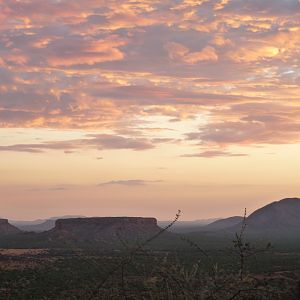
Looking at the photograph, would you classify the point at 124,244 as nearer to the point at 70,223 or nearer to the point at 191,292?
the point at 191,292

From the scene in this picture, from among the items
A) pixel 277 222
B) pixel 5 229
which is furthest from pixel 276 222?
pixel 5 229

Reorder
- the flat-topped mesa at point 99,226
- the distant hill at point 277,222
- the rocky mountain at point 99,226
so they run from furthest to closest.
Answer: the distant hill at point 277,222 → the flat-topped mesa at point 99,226 → the rocky mountain at point 99,226

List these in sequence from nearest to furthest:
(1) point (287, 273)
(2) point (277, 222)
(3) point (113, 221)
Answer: (1) point (287, 273) → (3) point (113, 221) → (2) point (277, 222)

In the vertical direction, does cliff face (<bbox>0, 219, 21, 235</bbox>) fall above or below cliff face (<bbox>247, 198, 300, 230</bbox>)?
below

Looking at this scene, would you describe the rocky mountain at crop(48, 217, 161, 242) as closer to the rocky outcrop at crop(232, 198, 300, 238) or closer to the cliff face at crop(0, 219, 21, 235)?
the cliff face at crop(0, 219, 21, 235)

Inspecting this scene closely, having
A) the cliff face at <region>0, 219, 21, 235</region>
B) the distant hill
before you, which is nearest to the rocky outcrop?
the distant hill

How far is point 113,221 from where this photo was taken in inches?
5113

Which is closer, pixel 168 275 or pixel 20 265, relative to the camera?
pixel 168 275

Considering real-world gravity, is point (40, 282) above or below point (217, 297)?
below

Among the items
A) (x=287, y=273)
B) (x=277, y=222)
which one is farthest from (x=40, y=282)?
(x=277, y=222)

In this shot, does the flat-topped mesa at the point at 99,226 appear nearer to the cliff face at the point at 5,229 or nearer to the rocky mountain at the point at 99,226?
the rocky mountain at the point at 99,226

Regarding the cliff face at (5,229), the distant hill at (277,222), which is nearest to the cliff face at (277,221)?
the distant hill at (277,222)

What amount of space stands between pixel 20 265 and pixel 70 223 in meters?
73.5

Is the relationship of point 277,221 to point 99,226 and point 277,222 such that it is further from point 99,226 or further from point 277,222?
point 99,226
